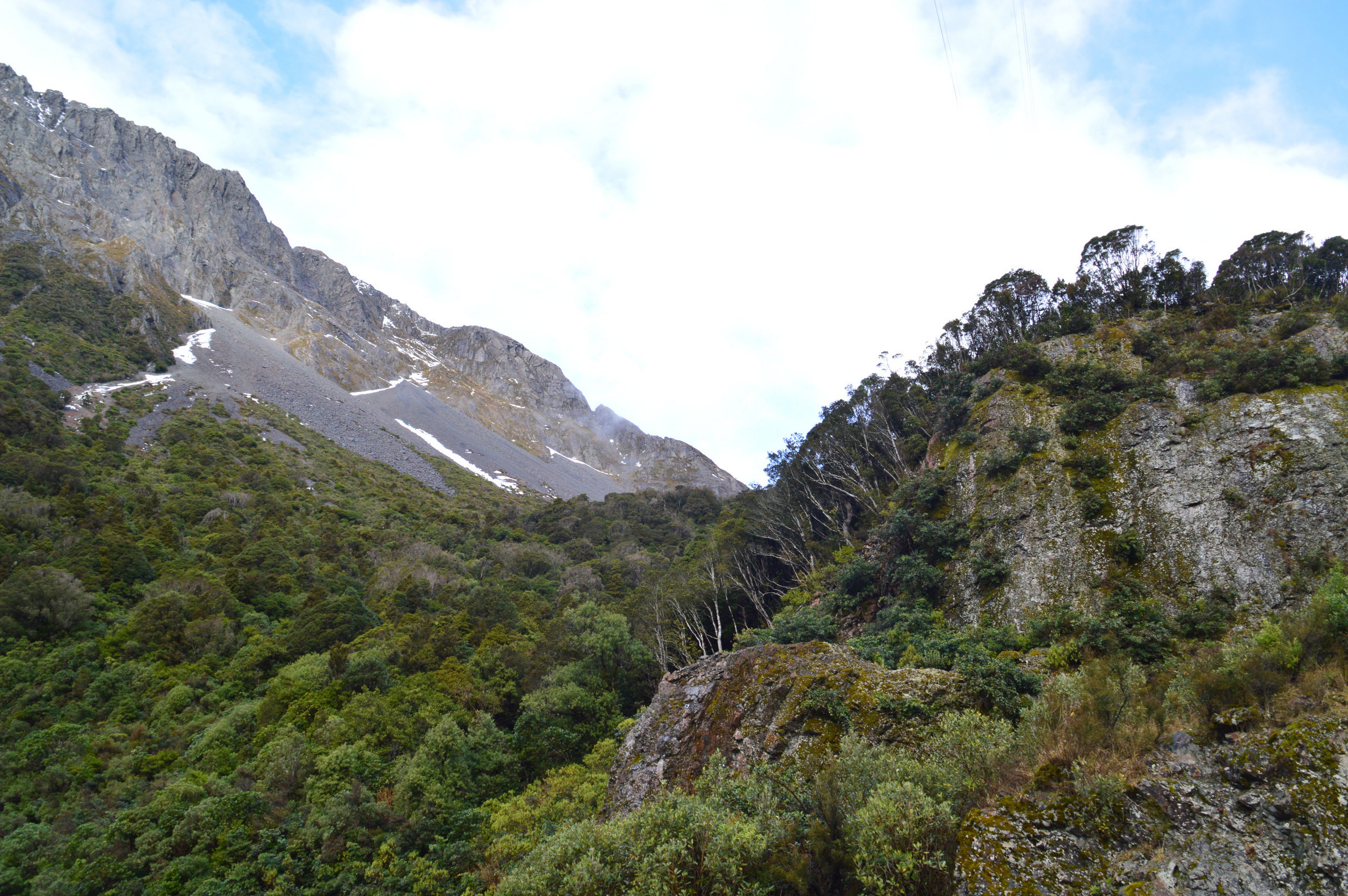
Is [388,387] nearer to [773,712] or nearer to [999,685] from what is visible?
[773,712]

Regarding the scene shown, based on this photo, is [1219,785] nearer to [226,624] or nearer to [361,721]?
[361,721]

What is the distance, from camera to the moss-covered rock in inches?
454

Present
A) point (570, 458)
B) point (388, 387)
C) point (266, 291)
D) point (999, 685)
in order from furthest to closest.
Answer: point (570, 458) < point (266, 291) < point (388, 387) < point (999, 685)

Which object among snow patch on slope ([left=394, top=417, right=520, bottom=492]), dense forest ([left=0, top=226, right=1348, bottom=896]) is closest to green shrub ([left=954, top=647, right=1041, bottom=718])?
dense forest ([left=0, top=226, right=1348, bottom=896])

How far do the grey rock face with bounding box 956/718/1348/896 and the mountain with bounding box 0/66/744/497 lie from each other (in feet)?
284

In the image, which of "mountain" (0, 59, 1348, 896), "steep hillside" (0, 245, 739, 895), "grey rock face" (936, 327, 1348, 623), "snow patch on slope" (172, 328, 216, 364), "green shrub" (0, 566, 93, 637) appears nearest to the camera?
"mountain" (0, 59, 1348, 896)

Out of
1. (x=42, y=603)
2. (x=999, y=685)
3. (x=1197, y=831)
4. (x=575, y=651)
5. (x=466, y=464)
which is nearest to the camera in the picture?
(x=1197, y=831)

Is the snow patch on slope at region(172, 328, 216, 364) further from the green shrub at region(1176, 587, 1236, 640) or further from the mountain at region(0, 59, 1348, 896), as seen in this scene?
the green shrub at region(1176, 587, 1236, 640)

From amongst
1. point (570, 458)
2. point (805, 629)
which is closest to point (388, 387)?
point (570, 458)

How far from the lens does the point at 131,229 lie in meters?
100

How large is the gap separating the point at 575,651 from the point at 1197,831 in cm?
2462

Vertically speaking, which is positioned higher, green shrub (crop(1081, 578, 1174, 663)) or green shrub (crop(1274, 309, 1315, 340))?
green shrub (crop(1274, 309, 1315, 340))

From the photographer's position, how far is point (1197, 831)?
5211mm

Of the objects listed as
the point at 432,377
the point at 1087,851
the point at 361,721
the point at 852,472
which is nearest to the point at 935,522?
the point at 852,472
